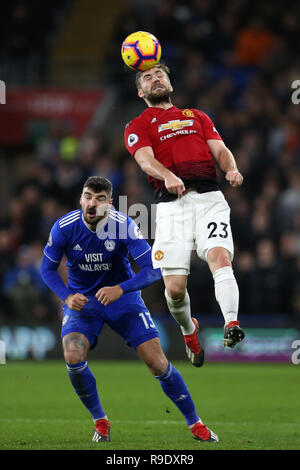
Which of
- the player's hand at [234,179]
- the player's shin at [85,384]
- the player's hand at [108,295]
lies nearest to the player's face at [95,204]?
the player's hand at [108,295]

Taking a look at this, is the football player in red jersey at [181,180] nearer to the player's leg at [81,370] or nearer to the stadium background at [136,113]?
the player's leg at [81,370]

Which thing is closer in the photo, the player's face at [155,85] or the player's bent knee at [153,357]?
the player's bent knee at [153,357]

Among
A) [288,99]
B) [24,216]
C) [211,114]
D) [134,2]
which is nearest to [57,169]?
[24,216]

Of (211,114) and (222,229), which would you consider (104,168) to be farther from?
(222,229)

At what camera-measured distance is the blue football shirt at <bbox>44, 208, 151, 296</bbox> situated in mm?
8562

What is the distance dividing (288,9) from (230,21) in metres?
1.37

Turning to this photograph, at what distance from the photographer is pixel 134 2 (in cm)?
2211

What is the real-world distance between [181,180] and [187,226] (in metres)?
0.41

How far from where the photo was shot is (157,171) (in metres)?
7.98

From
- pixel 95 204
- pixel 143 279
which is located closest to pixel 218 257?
pixel 143 279

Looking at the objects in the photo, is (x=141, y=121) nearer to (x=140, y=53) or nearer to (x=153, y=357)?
(x=140, y=53)

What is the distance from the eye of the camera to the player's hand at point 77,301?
27.0 feet

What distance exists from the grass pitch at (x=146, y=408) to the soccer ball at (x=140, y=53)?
331 centimetres

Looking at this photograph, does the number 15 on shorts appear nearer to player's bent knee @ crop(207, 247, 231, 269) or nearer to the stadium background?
player's bent knee @ crop(207, 247, 231, 269)
